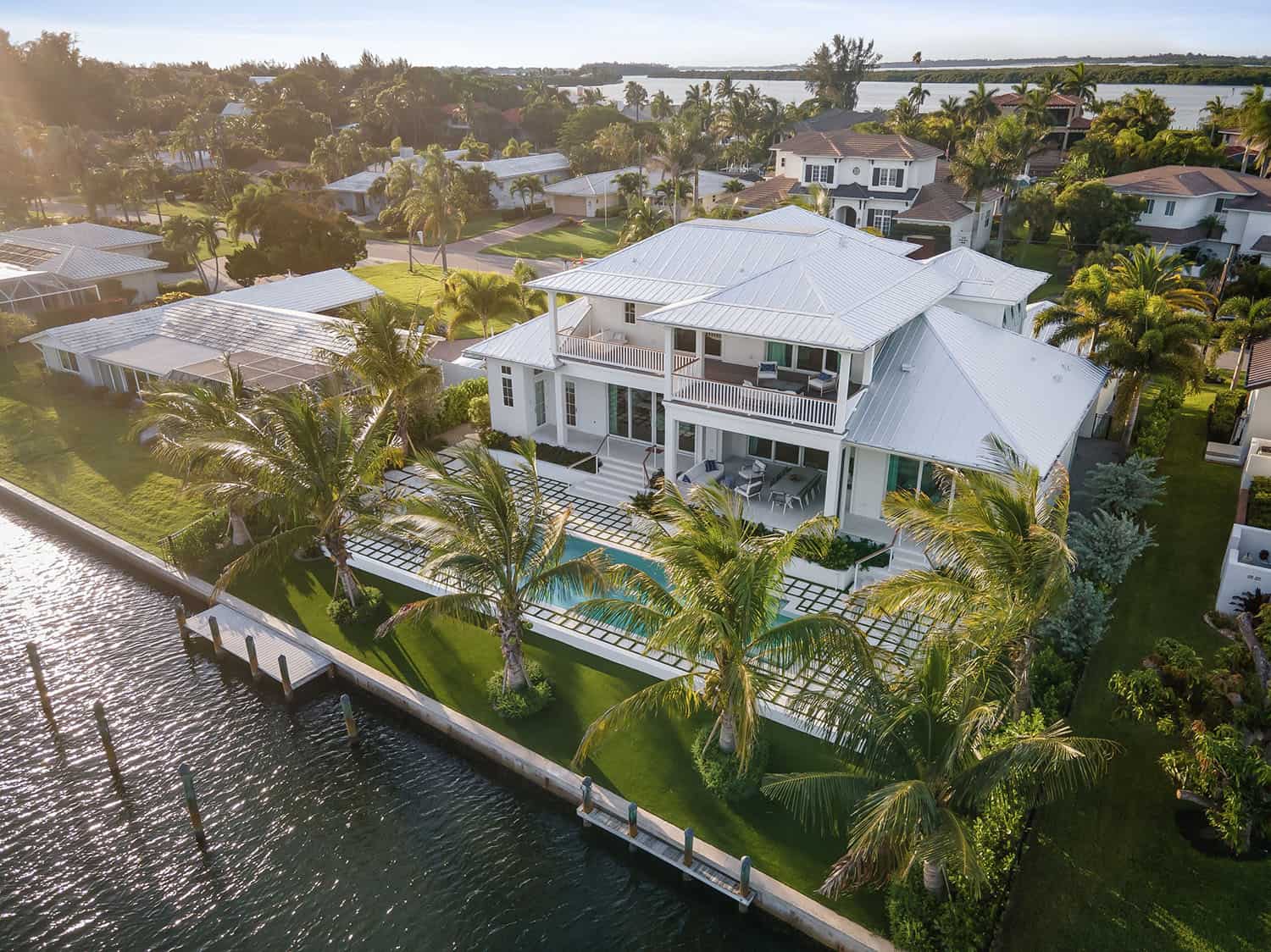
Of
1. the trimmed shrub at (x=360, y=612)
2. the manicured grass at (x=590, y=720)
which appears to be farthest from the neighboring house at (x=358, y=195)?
the trimmed shrub at (x=360, y=612)

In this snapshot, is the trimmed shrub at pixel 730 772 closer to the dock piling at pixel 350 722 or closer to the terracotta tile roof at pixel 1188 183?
the dock piling at pixel 350 722

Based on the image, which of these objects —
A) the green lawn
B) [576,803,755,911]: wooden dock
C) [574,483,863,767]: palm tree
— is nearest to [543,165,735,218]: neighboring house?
the green lawn

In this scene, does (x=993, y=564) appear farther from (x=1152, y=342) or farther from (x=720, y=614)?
(x=1152, y=342)

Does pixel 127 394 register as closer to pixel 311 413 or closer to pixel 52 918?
pixel 311 413

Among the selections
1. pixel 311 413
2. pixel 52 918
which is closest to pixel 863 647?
pixel 311 413

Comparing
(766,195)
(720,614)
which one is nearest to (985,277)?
(720,614)

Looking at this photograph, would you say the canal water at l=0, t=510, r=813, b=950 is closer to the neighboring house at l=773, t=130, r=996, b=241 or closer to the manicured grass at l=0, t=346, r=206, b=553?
the manicured grass at l=0, t=346, r=206, b=553

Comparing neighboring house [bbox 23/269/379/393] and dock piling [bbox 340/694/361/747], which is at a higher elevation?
neighboring house [bbox 23/269/379/393]
